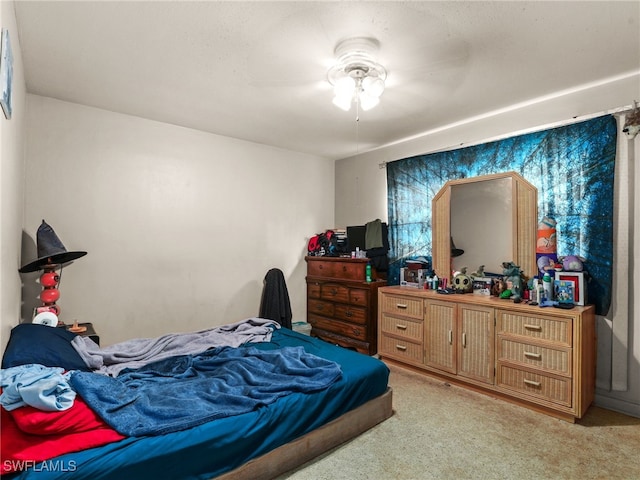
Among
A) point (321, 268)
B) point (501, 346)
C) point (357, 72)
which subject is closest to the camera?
point (357, 72)

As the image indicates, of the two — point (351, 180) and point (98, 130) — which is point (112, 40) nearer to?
point (98, 130)

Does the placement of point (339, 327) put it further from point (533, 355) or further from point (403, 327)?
point (533, 355)

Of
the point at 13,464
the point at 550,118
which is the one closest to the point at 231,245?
the point at 13,464

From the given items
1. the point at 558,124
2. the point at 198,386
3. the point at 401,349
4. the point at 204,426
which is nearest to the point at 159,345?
the point at 198,386

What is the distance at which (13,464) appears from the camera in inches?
50.1

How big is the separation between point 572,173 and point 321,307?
10.3 feet

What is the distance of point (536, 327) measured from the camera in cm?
270

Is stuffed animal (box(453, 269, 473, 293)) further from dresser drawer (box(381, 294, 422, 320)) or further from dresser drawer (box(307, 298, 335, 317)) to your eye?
dresser drawer (box(307, 298, 335, 317))

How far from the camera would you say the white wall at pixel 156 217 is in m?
3.07

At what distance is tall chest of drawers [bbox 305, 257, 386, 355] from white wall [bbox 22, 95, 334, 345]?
0.26 meters

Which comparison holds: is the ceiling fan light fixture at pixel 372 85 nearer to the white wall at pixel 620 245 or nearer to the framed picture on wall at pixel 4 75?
the white wall at pixel 620 245

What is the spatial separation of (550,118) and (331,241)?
279cm

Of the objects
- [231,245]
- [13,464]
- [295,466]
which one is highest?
[231,245]

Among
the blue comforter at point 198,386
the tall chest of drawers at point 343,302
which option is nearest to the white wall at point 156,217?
the tall chest of drawers at point 343,302
